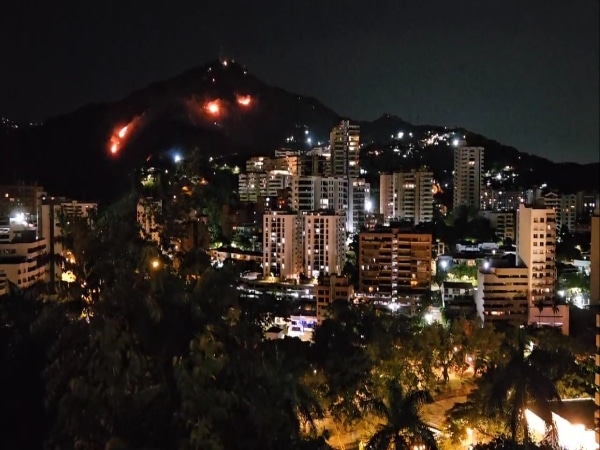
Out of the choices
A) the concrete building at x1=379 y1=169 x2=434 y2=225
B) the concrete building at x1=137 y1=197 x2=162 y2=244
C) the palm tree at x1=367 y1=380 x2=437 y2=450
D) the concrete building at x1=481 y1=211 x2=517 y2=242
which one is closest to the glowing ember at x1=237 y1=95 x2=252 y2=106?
the concrete building at x1=379 y1=169 x2=434 y2=225

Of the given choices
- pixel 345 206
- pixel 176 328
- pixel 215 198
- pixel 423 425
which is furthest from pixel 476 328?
pixel 345 206

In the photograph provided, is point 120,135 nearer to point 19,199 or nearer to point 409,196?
point 19,199

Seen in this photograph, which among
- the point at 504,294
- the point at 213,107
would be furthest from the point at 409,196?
the point at 213,107

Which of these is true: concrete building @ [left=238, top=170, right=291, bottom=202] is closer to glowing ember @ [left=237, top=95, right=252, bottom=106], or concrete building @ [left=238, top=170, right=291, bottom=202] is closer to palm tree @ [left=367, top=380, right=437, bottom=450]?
glowing ember @ [left=237, top=95, right=252, bottom=106]

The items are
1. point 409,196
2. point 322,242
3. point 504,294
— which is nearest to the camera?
point 504,294

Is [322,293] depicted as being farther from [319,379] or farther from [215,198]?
[215,198]

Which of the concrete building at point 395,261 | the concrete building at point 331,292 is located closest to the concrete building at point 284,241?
the concrete building at point 395,261
